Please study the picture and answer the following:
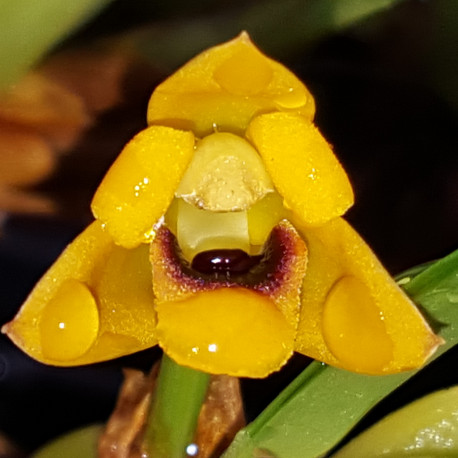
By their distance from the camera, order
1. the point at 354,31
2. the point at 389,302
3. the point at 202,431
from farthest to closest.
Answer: the point at 354,31
the point at 202,431
the point at 389,302

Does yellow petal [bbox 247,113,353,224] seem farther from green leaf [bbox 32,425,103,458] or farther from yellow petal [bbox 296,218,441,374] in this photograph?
green leaf [bbox 32,425,103,458]

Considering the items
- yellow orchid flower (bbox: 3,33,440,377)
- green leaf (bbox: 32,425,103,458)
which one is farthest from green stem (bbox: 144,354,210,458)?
green leaf (bbox: 32,425,103,458)

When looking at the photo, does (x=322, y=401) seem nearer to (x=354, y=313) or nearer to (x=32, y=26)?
(x=354, y=313)

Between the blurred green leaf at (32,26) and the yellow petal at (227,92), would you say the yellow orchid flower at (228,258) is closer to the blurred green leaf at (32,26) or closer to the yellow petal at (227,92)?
the yellow petal at (227,92)

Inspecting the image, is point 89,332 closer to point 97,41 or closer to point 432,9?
point 97,41

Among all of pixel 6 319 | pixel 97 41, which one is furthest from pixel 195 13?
pixel 6 319

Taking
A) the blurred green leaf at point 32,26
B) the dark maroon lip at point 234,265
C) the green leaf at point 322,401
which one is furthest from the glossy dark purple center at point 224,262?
the blurred green leaf at point 32,26
